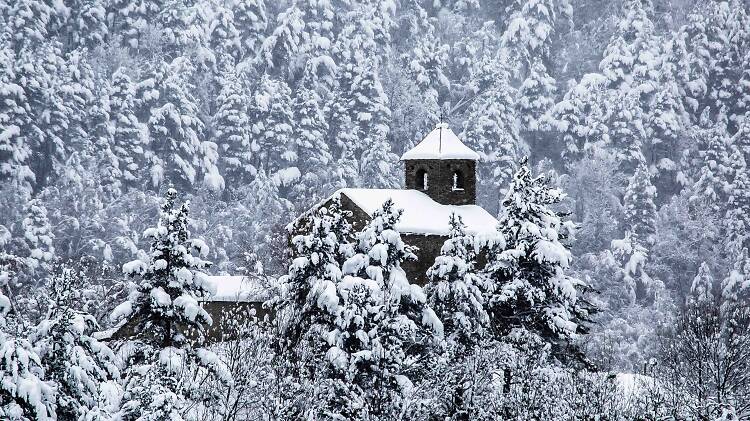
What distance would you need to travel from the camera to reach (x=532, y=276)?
102ft

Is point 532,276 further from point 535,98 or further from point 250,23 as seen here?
point 535,98

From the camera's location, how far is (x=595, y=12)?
332 ft

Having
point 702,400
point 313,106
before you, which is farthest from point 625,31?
point 702,400

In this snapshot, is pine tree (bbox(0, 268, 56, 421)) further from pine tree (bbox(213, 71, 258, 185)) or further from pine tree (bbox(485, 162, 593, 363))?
pine tree (bbox(213, 71, 258, 185))

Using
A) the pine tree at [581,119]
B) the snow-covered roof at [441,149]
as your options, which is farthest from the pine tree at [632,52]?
the snow-covered roof at [441,149]

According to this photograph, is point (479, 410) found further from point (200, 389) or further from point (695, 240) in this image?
point (695, 240)

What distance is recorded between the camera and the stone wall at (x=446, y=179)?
41594mm

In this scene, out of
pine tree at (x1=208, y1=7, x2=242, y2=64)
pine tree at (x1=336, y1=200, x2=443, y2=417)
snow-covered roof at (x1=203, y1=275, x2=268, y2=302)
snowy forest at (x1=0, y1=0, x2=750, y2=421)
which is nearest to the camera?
pine tree at (x1=336, y1=200, x2=443, y2=417)

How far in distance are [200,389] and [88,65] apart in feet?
184

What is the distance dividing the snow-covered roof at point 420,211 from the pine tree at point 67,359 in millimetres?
19309

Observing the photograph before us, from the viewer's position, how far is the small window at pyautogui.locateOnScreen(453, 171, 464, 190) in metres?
41.9

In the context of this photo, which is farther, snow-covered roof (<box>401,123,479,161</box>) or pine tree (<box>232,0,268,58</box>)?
pine tree (<box>232,0,268,58</box>)

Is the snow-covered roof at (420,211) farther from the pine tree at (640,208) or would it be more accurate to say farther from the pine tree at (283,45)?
the pine tree at (283,45)

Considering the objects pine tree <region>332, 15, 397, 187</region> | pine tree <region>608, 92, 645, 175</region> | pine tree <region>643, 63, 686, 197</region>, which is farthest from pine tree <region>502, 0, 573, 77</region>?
pine tree <region>332, 15, 397, 187</region>
